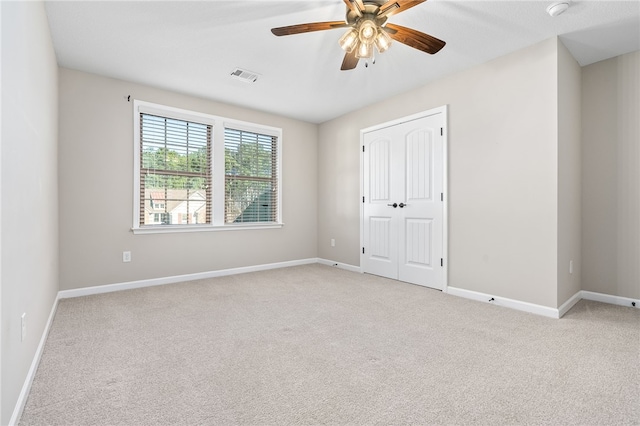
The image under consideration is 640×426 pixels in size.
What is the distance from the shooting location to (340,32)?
9.07 ft

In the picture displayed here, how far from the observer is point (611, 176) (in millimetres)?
3197

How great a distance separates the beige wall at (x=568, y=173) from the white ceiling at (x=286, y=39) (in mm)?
263

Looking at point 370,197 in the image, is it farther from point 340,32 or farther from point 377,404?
point 377,404

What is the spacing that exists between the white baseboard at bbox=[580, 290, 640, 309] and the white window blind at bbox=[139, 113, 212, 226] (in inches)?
182

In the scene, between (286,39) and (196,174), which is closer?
(286,39)

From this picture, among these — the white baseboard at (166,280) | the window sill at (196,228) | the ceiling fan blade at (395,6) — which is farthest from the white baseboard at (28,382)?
the ceiling fan blade at (395,6)

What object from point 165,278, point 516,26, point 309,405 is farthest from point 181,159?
point 516,26

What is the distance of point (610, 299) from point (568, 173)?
1.38 metres

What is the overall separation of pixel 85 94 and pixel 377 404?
164 inches

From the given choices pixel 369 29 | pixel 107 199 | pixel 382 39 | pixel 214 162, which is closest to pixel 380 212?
pixel 214 162

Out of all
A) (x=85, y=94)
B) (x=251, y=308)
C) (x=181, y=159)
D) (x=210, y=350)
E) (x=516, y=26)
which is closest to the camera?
(x=210, y=350)

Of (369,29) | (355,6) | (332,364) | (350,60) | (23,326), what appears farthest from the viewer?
(350,60)

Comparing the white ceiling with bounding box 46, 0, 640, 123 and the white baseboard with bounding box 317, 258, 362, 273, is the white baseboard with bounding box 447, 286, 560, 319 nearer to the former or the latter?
the white baseboard with bounding box 317, 258, 362, 273

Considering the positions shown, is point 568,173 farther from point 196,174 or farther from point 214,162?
point 196,174
